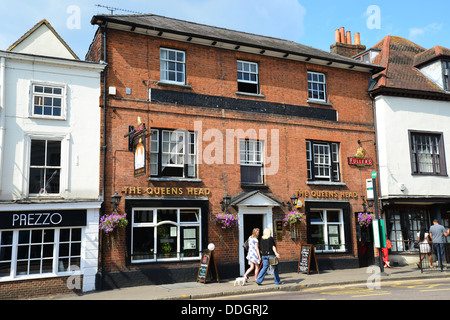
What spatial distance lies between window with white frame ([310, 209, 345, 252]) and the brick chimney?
10138 mm

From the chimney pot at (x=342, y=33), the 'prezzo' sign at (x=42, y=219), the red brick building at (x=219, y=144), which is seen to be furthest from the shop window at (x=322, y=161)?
the 'prezzo' sign at (x=42, y=219)

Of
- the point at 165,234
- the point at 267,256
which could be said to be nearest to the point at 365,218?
the point at 267,256

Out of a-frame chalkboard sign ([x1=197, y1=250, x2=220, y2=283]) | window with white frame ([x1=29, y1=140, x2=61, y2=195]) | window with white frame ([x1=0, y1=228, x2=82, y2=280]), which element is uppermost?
→ window with white frame ([x1=29, y1=140, x2=61, y2=195])

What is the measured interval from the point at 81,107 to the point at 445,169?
16352 mm

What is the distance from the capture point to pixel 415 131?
62.5 feet

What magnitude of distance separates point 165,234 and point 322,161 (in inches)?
300

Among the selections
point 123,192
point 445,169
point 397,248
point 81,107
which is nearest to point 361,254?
point 397,248

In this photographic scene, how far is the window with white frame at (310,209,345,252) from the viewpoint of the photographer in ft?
56.5

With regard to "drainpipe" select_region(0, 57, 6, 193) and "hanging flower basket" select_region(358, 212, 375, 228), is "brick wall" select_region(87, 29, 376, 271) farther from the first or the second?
"drainpipe" select_region(0, 57, 6, 193)

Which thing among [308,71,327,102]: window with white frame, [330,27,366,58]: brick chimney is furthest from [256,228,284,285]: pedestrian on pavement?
[330,27,366,58]: brick chimney

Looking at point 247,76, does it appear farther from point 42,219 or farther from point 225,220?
point 42,219

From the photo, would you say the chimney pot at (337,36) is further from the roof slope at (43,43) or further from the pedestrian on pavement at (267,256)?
the roof slope at (43,43)

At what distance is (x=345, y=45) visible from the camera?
23422mm

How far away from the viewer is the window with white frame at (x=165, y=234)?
14016 mm
